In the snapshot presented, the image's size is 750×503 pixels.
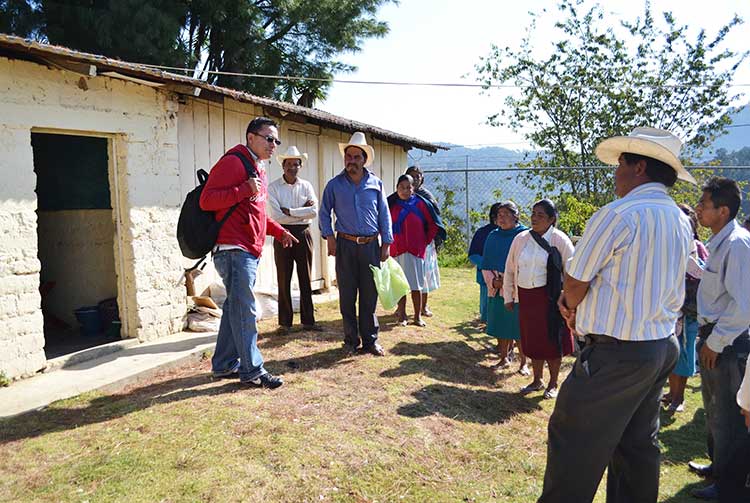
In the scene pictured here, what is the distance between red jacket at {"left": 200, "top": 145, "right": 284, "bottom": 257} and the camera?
4156 millimetres

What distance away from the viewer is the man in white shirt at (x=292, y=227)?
6465 millimetres

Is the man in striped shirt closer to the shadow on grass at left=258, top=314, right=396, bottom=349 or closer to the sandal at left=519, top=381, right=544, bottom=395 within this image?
the sandal at left=519, top=381, right=544, bottom=395

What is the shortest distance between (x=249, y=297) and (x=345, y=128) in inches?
215

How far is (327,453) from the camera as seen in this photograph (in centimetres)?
362

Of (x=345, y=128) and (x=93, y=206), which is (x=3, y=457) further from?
(x=345, y=128)

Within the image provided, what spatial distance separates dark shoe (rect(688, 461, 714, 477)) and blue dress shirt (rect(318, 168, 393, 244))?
3142 mm

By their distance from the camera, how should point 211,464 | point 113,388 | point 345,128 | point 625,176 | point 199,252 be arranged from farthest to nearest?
point 345,128 < point 113,388 < point 199,252 < point 211,464 < point 625,176

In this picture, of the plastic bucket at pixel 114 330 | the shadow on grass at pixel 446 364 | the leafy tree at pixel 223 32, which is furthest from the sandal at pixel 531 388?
the leafy tree at pixel 223 32

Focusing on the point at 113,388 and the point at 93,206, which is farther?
the point at 93,206

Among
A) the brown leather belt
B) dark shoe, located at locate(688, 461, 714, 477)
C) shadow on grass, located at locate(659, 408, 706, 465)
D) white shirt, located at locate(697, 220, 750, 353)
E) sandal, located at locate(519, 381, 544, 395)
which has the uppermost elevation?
the brown leather belt

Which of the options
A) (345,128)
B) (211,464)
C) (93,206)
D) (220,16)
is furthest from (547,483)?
(220,16)

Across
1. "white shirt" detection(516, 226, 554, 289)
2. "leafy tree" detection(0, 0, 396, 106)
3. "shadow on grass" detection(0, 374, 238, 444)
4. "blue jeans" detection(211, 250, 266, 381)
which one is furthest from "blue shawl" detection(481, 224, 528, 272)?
"leafy tree" detection(0, 0, 396, 106)

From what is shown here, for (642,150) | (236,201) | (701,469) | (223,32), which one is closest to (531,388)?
(701,469)

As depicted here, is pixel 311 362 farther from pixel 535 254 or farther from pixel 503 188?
pixel 503 188
